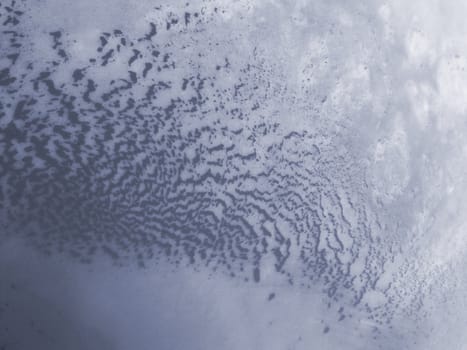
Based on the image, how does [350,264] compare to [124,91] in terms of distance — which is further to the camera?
[350,264]

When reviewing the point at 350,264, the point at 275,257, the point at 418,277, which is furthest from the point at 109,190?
the point at 418,277

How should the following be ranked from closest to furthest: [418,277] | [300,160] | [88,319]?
[88,319] → [300,160] → [418,277]

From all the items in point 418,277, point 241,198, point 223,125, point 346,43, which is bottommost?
point 418,277

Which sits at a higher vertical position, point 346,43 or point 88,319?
point 346,43

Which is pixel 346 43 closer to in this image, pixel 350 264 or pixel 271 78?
pixel 271 78

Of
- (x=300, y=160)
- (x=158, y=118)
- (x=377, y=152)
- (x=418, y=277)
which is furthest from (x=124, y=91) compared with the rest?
(x=418, y=277)

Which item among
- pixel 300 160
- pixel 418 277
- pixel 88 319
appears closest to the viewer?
pixel 88 319
